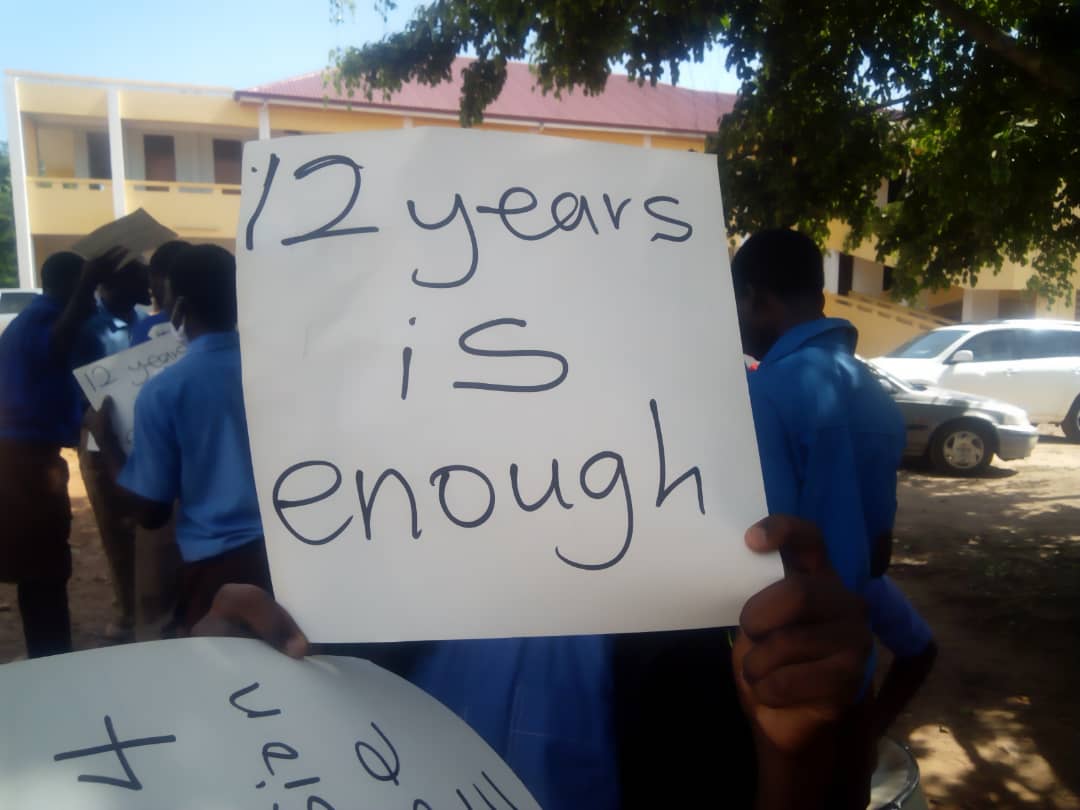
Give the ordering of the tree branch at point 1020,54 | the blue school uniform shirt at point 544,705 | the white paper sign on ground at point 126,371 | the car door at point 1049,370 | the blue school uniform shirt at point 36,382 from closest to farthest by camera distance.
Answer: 1. the blue school uniform shirt at point 544,705
2. the white paper sign on ground at point 126,371
3. the blue school uniform shirt at point 36,382
4. the tree branch at point 1020,54
5. the car door at point 1049,370

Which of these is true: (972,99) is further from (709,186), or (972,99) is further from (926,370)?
(926,370)

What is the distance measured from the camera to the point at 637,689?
3.22 feet

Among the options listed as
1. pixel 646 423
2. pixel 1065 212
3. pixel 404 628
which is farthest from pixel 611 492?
pixel 1065 212

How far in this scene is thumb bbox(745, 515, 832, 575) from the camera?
0.73 meters

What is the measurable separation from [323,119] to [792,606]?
2009 cm

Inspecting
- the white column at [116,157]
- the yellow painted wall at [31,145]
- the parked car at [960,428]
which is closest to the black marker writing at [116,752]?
the parked car at [960,428]

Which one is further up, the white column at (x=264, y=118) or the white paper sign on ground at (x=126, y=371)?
the white column at (x=264, y=118)

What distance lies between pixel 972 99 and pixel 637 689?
14.1 ft

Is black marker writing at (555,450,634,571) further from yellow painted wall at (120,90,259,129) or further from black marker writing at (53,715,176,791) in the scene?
yellow painted wall at (120,90,259,129)

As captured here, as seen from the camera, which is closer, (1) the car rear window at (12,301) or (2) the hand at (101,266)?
(2) the hand at (101,266)

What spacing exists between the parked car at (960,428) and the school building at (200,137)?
369 inches

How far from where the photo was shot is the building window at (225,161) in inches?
813

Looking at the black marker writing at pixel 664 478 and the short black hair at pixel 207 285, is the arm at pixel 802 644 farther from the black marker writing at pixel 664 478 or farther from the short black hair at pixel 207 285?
the short black hair at pixel 207 285

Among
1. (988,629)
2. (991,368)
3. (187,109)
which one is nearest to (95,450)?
(988,629)
